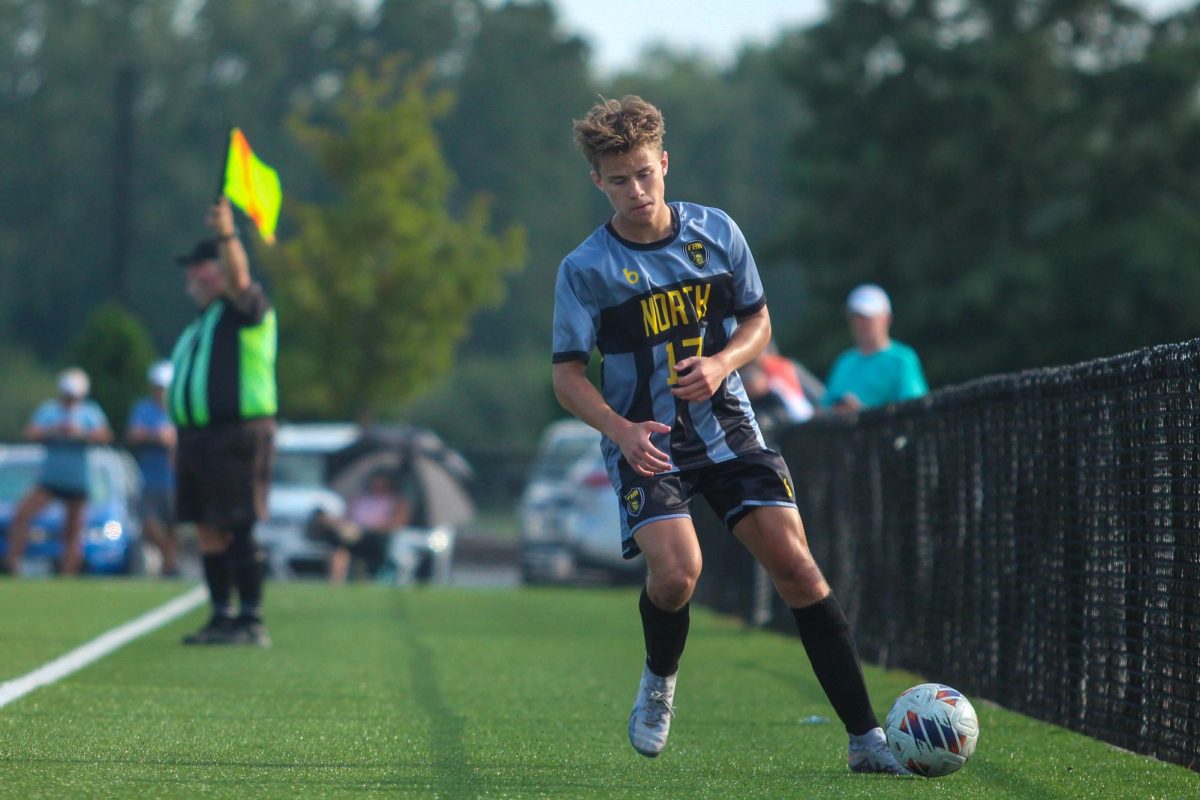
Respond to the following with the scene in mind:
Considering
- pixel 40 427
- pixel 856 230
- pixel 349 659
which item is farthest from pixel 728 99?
pixel 349 659

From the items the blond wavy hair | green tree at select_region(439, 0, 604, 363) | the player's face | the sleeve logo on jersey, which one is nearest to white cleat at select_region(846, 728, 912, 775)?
the sleeve logo on jersey

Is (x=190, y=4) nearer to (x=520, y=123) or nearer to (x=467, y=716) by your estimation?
(x=520, y=123)

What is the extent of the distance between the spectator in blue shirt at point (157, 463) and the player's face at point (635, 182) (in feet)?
46.7

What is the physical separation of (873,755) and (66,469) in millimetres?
14583

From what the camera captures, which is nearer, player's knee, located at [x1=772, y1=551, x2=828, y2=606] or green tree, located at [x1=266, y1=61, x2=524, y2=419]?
player's knee, located at [x1=772, y1=551, x2=828, y2=606]

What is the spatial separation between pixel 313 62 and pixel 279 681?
7035 cm

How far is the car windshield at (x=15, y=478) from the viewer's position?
22531 millimetres

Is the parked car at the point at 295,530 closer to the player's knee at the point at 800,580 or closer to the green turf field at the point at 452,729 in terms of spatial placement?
the green turf field at the point at 452,729

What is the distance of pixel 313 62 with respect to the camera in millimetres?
76000

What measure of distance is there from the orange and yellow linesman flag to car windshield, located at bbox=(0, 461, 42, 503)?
12.8 metres

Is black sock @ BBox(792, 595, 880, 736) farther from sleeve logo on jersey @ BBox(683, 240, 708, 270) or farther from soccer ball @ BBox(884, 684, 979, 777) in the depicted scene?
sleeve logo on jersey @ BBox(683, 240, 708, 270)

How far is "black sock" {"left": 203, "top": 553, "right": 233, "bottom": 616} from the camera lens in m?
9.99

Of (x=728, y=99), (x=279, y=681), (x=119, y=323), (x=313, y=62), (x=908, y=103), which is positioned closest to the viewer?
(x=279, y=681)

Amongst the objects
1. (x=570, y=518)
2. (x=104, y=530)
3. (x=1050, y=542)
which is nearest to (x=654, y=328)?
(x=1050, y=542)
